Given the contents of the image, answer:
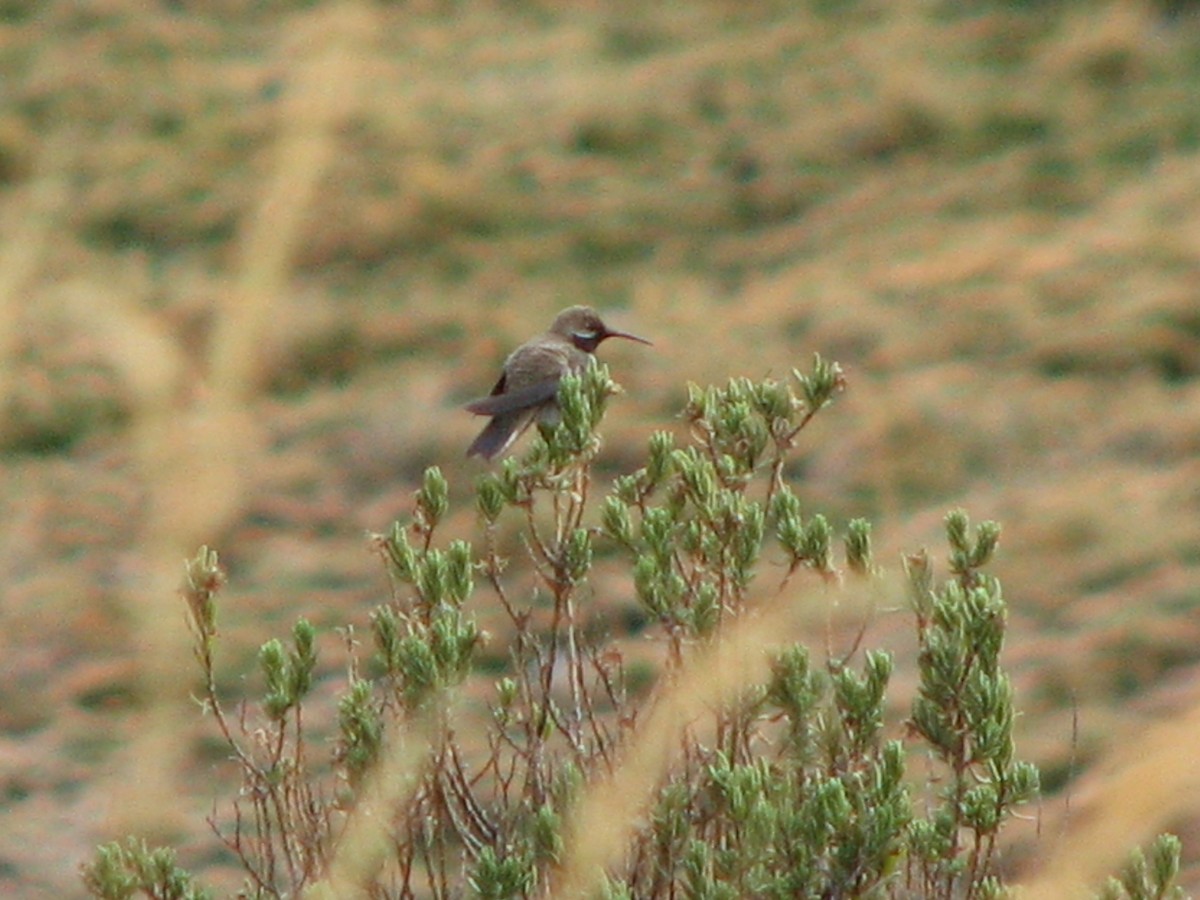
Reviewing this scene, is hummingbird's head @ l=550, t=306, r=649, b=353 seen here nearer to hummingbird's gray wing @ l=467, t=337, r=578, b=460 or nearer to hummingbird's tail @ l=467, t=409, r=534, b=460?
hummingbird's gray wing @ l=467, t=337, r=578, b=460

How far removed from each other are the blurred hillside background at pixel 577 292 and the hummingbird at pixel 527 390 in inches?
76.5

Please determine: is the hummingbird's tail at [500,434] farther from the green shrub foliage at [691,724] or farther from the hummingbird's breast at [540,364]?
the green shrub foliage at [691,724]

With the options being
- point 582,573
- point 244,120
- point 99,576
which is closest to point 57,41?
point 244,120

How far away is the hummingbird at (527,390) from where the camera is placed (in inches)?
142

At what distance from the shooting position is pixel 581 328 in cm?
420

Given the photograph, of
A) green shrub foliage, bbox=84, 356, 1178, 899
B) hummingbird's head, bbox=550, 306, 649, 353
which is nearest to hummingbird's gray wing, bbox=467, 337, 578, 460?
hummingbird's head, bbox=550, 306, 649, 353

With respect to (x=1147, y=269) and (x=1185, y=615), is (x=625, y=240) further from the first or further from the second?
(x=1185, y=615)

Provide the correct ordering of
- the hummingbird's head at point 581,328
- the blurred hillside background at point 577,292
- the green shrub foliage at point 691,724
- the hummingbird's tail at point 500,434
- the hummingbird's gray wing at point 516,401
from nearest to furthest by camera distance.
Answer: the green shrub foliage at point 691,724 < the hummingbird's gray wing at point 516,401 < the hummingbird's tail at point 500,434 < the hummingbird's head at point 581,328 < the blurred hillside background at point 577,292

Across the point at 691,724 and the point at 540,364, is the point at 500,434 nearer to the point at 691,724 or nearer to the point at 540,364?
the point at 540,364

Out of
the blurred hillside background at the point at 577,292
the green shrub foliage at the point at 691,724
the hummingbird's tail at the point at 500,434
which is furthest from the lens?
the blurred hillside background at the point at 577,292

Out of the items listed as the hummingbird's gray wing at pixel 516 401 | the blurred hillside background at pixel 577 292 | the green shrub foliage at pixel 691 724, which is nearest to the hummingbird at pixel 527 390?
the hummingbird's gray wing at pixel 516 401

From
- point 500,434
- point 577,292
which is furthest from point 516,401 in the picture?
point 577,292

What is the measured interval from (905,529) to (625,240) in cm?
394

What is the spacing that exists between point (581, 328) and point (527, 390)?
58cm
